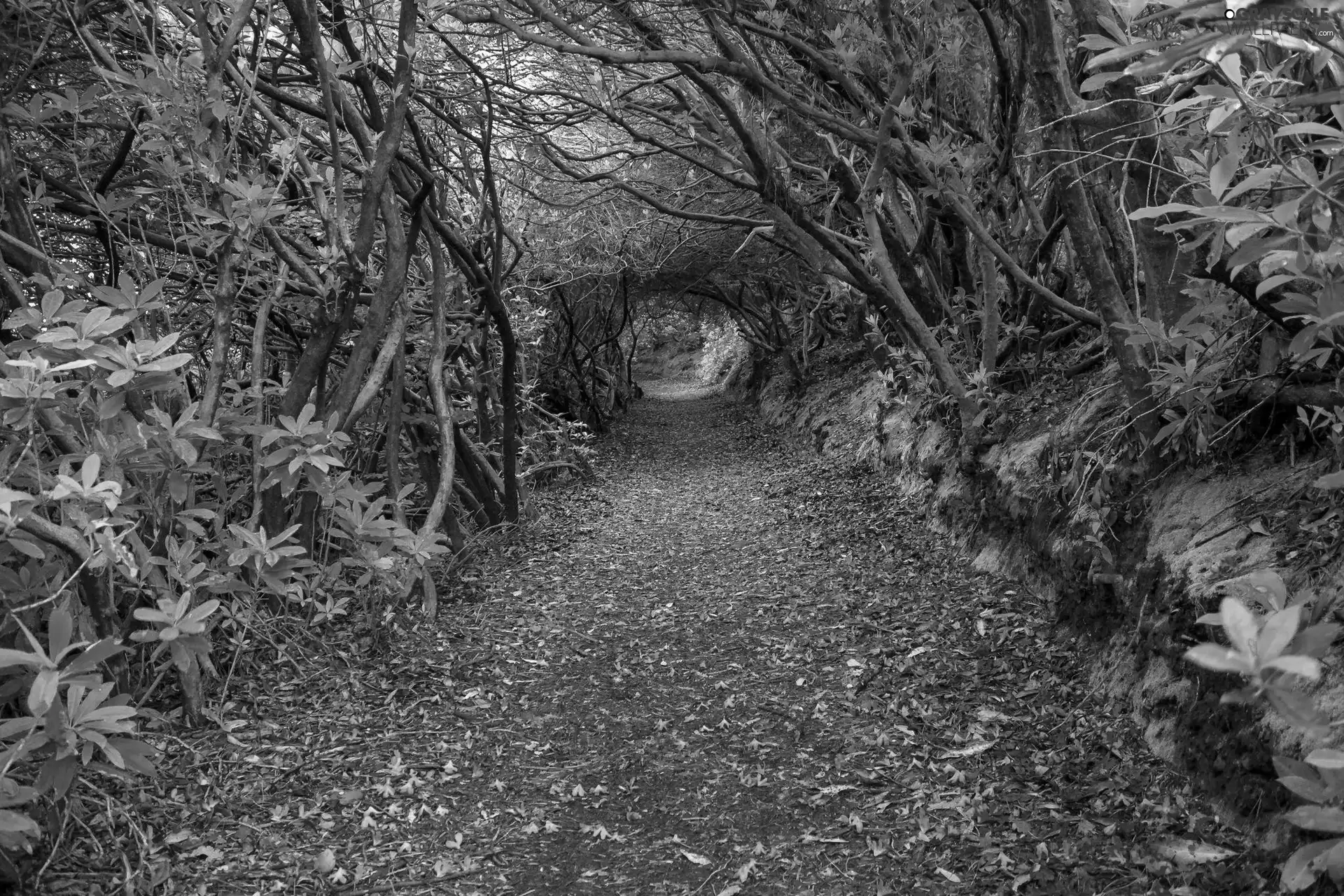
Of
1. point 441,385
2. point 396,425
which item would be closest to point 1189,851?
point 396,425

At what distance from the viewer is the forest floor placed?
Result: 2.88 meters

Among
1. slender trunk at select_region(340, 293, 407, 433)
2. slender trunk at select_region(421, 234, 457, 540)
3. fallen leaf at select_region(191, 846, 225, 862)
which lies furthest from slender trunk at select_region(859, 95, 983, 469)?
fallen leaf at select_region(191, 846, 225, 862)

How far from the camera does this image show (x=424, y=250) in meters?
7.77

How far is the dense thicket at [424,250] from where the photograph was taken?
2.51m

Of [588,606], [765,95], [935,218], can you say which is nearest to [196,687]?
[588,606]

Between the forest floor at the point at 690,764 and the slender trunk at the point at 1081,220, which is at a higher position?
the slender trunk at the point at 1081,220

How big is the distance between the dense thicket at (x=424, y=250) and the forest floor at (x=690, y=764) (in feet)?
1.51

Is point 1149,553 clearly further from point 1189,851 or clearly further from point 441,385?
point 441,385

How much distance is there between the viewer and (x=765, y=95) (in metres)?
6.35

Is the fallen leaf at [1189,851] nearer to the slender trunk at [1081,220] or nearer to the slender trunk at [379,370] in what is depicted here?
the slender trunk at [1081,220]

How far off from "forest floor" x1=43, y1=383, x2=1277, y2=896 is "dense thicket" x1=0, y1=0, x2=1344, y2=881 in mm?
461

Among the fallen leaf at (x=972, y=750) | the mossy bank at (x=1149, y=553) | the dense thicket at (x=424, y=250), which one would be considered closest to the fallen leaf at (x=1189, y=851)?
the mossy bank at (x=1149, y=553)

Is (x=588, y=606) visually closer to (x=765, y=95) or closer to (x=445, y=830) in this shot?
(x=445, y=830)

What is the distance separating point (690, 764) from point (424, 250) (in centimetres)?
551
